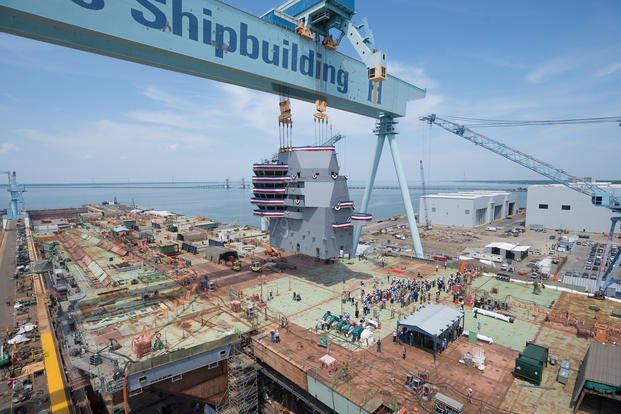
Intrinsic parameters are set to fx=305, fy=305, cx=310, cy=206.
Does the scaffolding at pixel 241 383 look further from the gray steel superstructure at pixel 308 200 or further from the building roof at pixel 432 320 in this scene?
the gray steel superstructure at pixel 308 200

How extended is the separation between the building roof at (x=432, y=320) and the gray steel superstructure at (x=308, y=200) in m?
10.7

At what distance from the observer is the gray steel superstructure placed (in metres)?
30.4

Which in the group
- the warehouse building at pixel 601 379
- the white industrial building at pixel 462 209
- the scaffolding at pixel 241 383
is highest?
the white industrial building at pixel 462 209

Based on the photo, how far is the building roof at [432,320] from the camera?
20.2m

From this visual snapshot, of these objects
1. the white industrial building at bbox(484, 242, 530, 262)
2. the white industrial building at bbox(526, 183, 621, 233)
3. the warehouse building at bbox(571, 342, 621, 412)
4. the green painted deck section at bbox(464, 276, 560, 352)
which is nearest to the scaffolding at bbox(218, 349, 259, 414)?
the green painted deck section at bbox(464, 276, 560, 352)

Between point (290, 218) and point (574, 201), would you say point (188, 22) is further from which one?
point (574, 201)

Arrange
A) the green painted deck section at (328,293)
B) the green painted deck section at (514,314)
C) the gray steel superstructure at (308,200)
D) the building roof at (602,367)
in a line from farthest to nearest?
the gray steel superstructure at (308,200) < the green painted deck section at (328,293) < the green painted deck section at (514,314) < the building roof at (602,367)

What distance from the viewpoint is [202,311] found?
2623 centimetres

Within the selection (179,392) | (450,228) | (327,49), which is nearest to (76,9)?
(327,49)

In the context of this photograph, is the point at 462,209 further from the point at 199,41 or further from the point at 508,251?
the point at 199,41

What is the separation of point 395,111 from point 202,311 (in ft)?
Answer: 102

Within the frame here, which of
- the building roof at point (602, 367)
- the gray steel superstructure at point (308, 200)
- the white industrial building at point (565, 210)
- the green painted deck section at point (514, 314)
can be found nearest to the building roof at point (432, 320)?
the green painted deck section at point (514, 314)

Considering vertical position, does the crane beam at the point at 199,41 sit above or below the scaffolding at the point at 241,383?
above

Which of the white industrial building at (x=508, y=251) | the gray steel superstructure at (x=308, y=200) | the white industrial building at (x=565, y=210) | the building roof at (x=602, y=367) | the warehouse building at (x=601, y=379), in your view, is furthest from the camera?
the white industrial building at (x=565, y=210)
